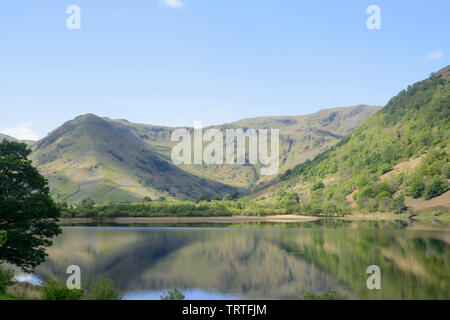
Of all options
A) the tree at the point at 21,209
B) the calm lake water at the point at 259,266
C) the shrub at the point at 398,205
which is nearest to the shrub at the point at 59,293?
the tree at the point at 21,209

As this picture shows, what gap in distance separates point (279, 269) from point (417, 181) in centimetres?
15500

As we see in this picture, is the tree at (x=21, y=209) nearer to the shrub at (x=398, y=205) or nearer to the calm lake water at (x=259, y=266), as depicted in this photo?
the calm lake water at (x=259, y=266)

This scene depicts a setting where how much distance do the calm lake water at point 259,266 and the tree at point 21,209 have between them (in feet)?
33.8

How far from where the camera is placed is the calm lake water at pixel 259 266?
5000 cm

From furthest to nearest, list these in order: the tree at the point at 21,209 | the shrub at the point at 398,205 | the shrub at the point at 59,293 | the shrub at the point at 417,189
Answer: the shrub at the point at 417,189, the shrub at the point at 398,205, the tree at the point at 21,209, the shrub at the point at 59,293

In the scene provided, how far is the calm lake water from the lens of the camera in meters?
50.0

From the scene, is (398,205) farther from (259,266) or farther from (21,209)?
(21,209)

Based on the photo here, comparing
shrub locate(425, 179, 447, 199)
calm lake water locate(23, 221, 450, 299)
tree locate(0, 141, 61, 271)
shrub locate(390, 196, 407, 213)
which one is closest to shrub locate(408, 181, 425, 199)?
shrub locate(425, 179, 447, 199)

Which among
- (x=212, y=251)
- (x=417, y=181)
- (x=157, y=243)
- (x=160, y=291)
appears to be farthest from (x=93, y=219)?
(x=160, y=291)

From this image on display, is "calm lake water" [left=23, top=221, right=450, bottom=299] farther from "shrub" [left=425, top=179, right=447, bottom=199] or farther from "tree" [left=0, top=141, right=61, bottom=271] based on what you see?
"shrub" [left=425, top=179, right=447, bottom=199]

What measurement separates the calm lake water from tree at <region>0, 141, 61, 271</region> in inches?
406

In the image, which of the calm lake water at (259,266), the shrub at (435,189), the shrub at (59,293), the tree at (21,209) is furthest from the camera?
the shrub at (435,189)

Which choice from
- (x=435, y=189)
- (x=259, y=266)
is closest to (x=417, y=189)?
(x=435, y=189)
